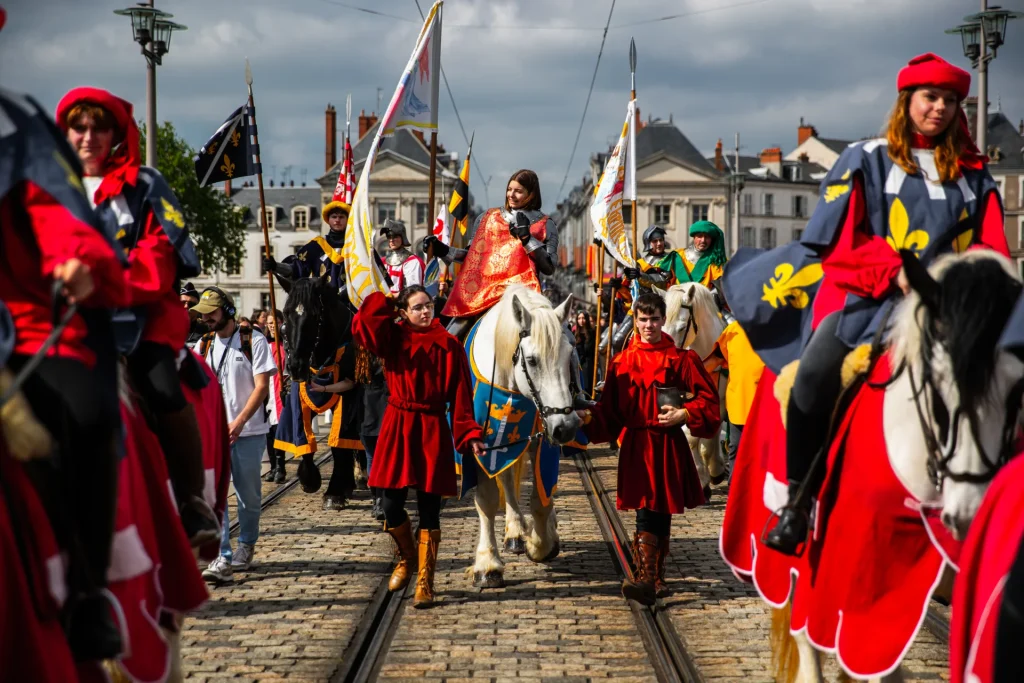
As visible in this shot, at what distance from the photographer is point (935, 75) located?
477cm

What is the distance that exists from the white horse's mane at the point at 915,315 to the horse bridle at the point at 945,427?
4 centimetres

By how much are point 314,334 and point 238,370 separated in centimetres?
178

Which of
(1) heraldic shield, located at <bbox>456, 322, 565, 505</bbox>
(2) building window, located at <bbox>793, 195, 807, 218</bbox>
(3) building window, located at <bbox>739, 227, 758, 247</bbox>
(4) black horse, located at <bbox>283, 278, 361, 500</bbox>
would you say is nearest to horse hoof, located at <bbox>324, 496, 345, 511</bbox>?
(4) black horse, located at <bbox>283, 278, 361, 500</bbox>

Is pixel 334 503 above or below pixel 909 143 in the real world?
below

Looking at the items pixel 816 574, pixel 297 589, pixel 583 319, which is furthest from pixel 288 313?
pixel 583 319

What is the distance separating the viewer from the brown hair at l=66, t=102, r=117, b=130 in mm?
4637

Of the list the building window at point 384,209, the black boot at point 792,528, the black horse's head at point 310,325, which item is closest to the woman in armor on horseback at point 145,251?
the black boot at point 792,528

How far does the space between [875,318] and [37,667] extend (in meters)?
3.13

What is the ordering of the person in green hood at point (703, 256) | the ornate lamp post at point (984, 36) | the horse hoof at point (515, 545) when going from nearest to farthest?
the horse hoof at point (515, 545) < the person in green hood at point (703, 256) < the ornate lamp post at point (984, 36)

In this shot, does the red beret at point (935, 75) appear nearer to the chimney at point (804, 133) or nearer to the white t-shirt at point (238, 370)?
the white t-shirt at point (238, 370)

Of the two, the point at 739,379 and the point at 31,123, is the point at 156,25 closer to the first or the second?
the point at 739,379

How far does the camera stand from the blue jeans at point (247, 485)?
9.09m

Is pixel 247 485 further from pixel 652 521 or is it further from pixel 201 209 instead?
pixel 201 209

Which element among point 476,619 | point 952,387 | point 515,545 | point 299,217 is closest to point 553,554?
point 515,545
